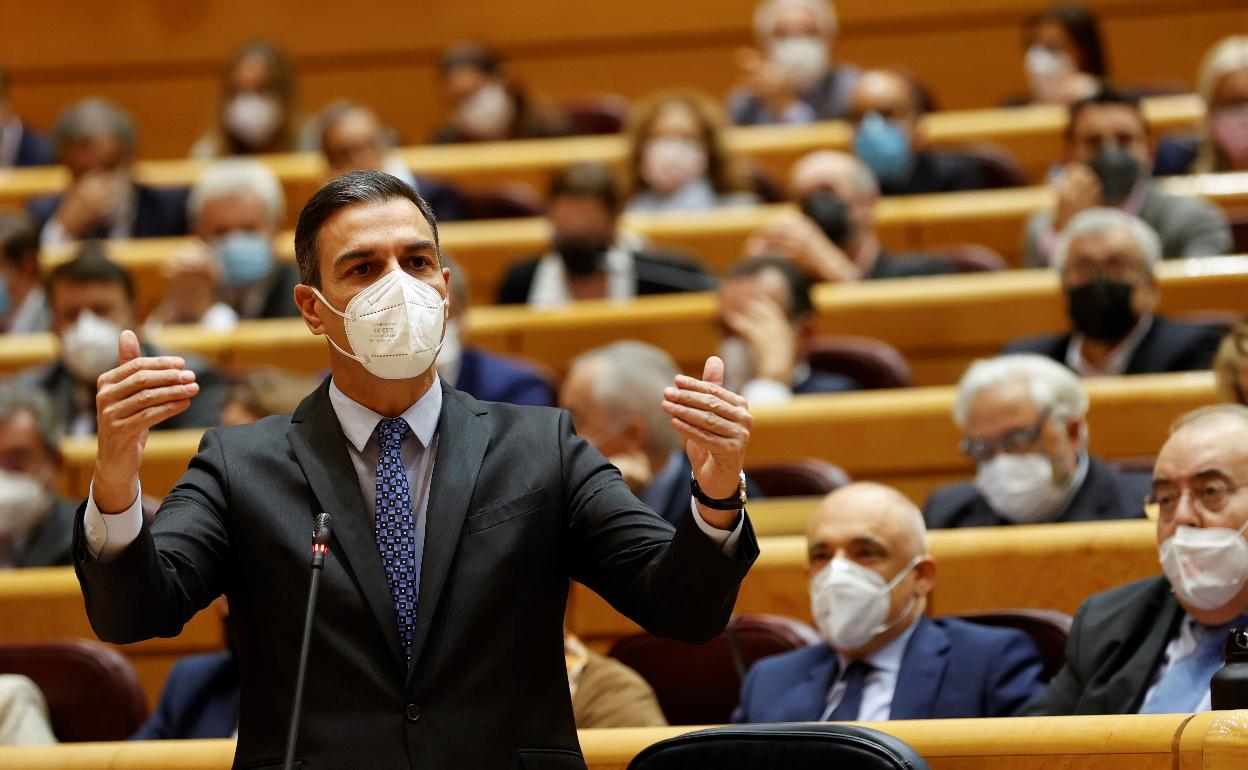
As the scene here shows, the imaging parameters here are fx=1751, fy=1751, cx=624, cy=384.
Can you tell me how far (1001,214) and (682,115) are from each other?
0.90 metres

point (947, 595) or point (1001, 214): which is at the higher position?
point (1001, 214)

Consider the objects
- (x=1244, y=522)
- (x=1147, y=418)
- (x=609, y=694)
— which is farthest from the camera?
(x=1147, y=418)

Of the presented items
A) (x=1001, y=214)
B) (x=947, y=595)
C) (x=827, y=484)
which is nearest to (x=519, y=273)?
(x=1001, y=214)

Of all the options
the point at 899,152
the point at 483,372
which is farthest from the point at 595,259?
the point at 899,152

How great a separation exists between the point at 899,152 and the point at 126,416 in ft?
11.9

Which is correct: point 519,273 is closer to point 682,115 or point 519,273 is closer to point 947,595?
point 682,115

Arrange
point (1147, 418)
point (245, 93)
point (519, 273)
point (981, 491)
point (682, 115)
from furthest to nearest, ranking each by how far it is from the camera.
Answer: point (245, 93) < point (682, 115) < point (519, 273) < point (1147, 418) < point (981, 491)

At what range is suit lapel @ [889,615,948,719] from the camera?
88.8 inches

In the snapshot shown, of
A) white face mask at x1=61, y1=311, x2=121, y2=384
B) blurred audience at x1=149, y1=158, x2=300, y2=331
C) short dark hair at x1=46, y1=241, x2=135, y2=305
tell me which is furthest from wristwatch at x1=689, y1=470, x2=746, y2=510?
blurred audience at x1=149, y1=158, x2=300, y2=331

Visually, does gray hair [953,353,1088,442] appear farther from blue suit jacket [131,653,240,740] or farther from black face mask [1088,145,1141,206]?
blue suit jacket [131,653,240,740]

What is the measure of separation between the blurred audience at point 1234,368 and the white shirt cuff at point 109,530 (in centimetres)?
188

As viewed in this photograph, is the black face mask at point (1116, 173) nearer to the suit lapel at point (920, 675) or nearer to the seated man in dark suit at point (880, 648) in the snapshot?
the seated man in dark suit at point (880, 648)

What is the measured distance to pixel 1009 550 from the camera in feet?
8.54

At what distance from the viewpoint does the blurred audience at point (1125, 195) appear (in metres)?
3.91
